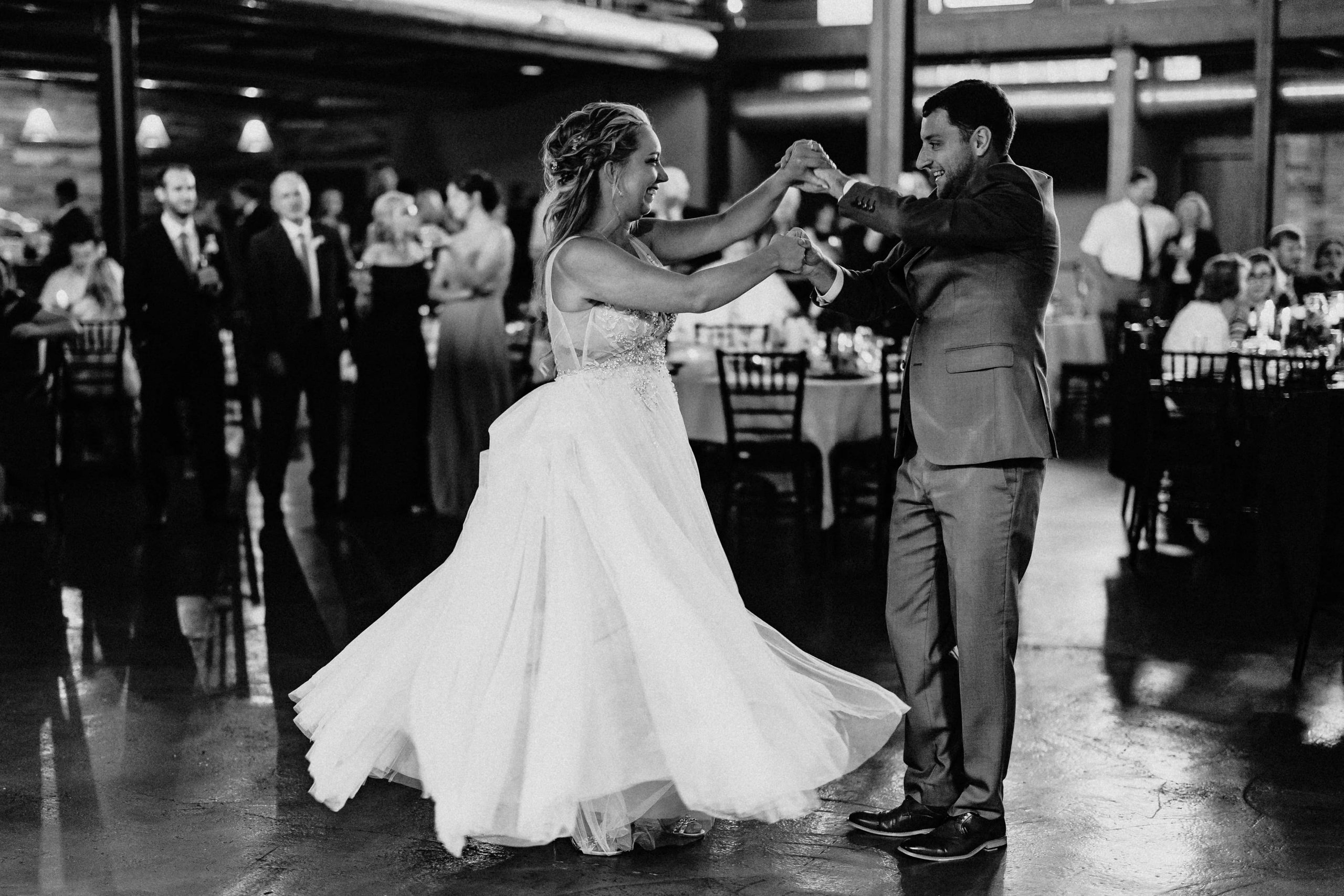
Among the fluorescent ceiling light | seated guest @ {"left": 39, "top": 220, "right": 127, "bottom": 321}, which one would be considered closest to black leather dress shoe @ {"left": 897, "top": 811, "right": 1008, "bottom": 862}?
seated guest @ {"left": 39, "top": 220, "right": 127, "bottom": 321}

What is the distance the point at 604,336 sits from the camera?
3414 mm

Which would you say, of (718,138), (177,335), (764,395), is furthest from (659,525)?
(718,138)

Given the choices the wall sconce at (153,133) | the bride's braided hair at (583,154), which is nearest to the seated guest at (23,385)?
the bride's braided hair at (583,154)

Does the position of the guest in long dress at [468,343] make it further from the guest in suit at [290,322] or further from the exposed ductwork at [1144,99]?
the exposed ductwork at [1144,99]

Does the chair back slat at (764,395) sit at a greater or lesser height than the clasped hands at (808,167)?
lesser

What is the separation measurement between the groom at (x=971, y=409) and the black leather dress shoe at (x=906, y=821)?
0.02m

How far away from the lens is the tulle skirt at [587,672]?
10.2 ft

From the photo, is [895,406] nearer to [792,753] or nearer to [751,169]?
[792,753]

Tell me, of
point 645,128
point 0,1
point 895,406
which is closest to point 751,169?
point 0,1

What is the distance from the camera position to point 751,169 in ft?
53.4

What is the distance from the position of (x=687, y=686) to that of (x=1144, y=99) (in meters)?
12.6

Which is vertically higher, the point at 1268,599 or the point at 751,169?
the point at 751,169

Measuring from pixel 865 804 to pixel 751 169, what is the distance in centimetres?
1310

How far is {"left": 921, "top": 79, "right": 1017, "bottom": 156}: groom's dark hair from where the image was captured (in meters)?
3.22
